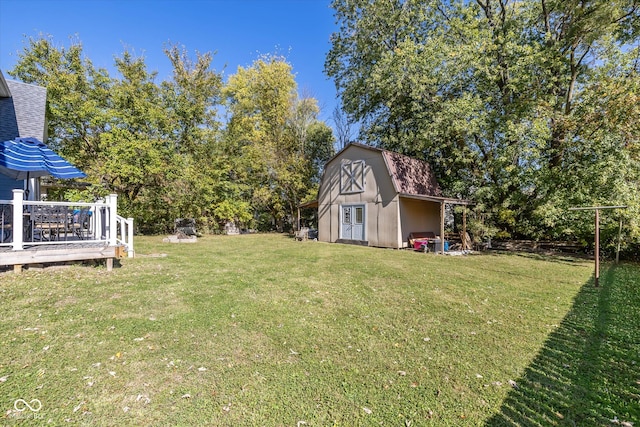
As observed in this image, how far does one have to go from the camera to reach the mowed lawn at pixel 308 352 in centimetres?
257

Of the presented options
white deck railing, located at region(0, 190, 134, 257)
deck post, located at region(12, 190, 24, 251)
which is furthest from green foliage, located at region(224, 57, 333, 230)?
deck post, located at region(12, 190, 24, 251)

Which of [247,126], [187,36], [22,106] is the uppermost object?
[187,36]

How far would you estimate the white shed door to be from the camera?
15344 millimetres

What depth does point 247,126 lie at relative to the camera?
23.2 m

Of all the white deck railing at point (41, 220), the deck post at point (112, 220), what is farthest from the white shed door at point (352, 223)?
the deck post at point (112, 220)

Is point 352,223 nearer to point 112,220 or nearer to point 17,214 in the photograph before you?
point 112,220

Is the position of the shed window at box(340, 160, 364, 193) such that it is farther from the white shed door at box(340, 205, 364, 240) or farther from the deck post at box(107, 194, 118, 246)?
the deck post at box(107, 194, 118, 246)

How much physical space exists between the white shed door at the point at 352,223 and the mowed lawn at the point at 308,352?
866 cm

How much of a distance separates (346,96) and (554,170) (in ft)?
38.3

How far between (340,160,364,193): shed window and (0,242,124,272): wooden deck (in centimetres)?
1092

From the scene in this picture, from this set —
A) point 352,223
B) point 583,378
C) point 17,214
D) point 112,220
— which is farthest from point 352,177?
point 583,378

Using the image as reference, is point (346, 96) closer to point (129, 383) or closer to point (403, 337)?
point (403, 337)

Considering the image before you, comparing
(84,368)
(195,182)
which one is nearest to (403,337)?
(84,368)

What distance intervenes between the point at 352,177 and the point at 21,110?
1294cm
